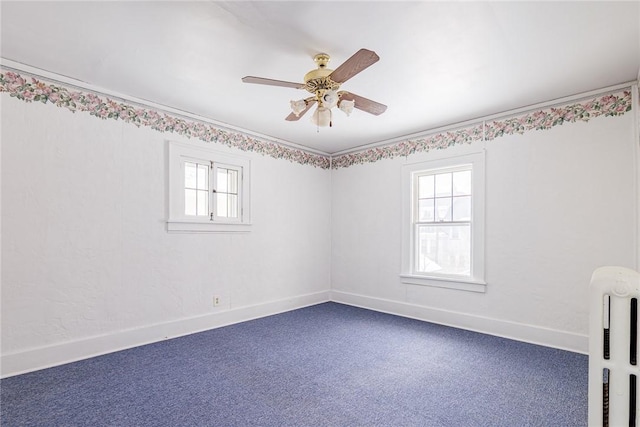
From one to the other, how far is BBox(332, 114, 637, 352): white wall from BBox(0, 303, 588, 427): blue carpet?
309 mm

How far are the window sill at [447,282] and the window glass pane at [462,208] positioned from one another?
2.40 feet

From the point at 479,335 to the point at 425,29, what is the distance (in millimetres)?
3024

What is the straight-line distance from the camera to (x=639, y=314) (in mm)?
1269

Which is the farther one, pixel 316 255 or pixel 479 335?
pixel 316 255

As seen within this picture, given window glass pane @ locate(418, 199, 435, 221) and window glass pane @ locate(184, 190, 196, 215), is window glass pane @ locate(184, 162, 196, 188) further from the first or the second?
window glass pane @ locate(418, 199, 435, 221)

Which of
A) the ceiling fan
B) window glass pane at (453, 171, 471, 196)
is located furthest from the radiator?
window glass pane at (453, 171, 471, 196)

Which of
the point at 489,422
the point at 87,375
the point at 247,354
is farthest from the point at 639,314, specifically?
the point at 87,375

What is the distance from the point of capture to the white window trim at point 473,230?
144 inches

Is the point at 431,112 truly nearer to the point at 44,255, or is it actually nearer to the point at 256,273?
the point at 256,273

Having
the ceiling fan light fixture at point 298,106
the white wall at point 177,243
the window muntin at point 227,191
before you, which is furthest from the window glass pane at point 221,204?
the ceiling fan light fixture at point 298,106

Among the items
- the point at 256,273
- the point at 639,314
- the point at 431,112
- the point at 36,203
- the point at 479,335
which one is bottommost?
the point at 479,335

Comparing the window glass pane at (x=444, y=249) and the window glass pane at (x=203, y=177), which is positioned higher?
the window glass pane at (x=203, y=177)

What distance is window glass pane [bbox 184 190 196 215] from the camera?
3.57 m

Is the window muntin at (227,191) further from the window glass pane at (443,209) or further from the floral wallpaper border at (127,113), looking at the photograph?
the window glass pane at (443,209)
